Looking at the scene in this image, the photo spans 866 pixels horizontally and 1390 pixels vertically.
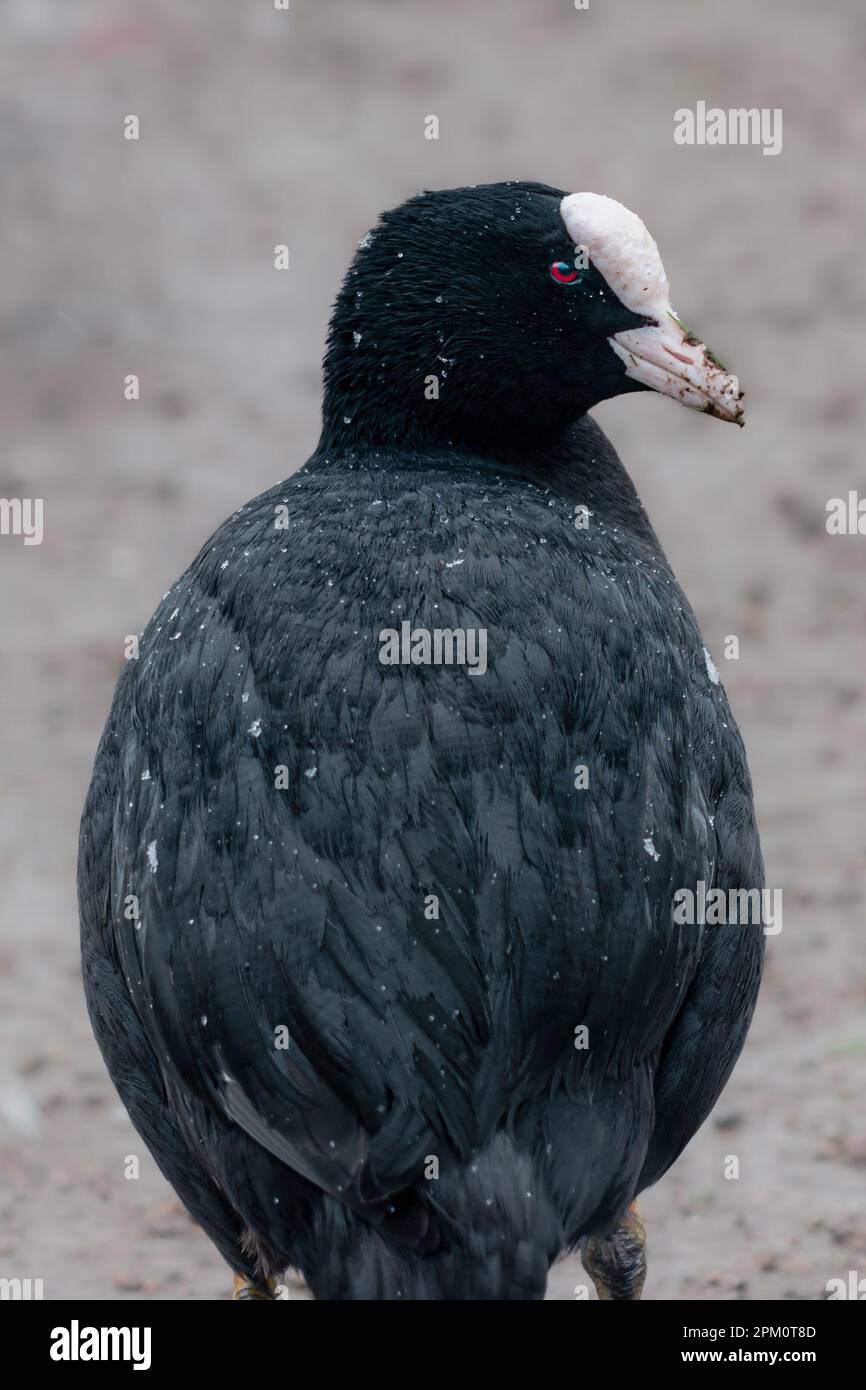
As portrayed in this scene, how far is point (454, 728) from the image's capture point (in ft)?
12.3

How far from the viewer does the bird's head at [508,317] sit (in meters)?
4.56

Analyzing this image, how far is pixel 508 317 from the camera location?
15.0 ft

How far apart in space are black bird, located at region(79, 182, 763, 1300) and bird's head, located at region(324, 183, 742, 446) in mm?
96

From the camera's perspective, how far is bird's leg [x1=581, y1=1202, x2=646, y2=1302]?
468cm

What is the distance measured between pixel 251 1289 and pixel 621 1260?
2.84 feet

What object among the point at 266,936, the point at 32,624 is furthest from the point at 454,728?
the point at 32,624
